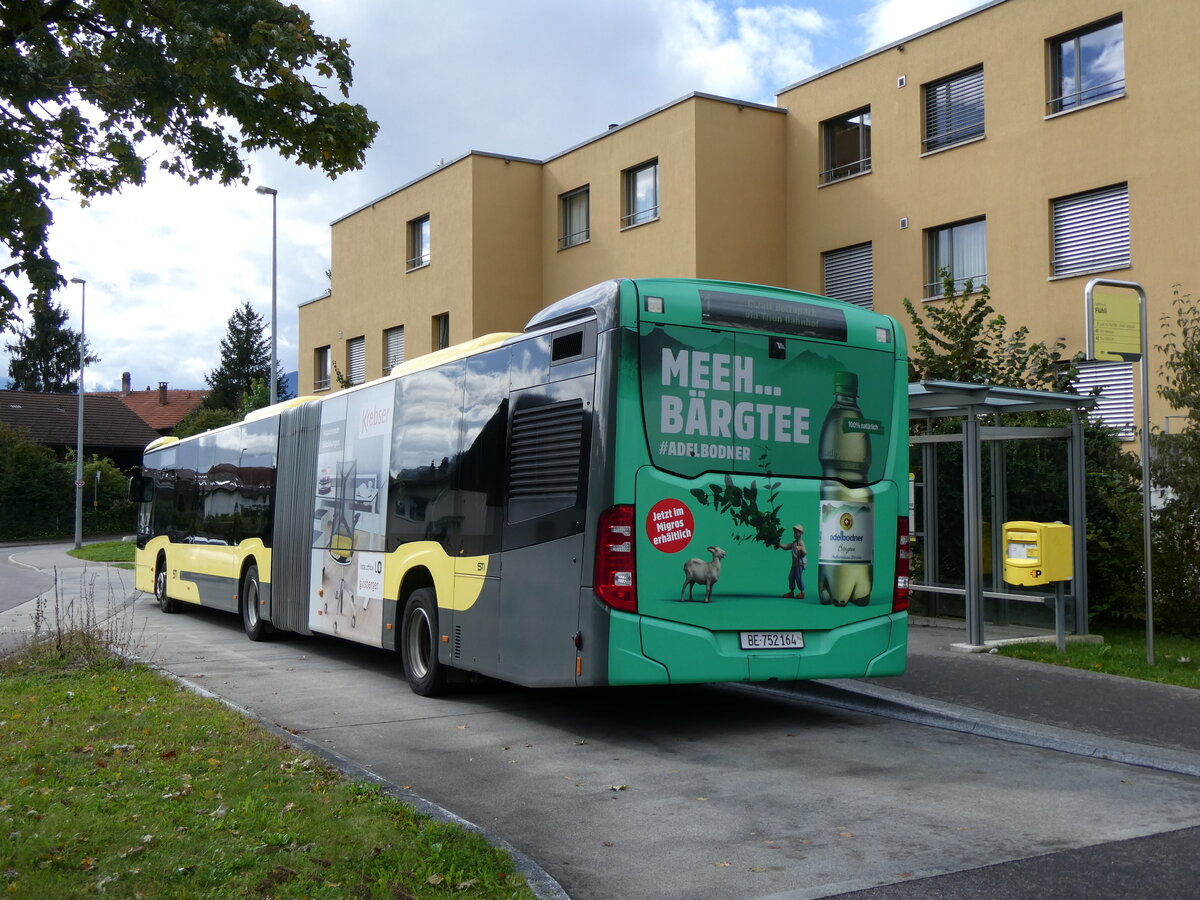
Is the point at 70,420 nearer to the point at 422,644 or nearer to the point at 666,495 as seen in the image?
the point at 422,644

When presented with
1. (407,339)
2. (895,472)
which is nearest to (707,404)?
(895,472)

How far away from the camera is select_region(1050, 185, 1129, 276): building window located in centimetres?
2011

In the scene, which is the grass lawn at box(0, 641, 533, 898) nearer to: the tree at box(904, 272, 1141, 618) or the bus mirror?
the tree at box(904, 272, 1141, 618)

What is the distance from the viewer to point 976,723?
877 centimetres

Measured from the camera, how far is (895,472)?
9211 millimetres

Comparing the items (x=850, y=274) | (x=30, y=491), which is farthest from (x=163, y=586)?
(x=30, y=491)

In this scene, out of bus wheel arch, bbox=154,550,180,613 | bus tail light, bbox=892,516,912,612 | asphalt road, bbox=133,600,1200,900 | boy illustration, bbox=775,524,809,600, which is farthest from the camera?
bus wheel arch, bbox=154,550,180,613

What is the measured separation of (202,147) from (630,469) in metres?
3.54

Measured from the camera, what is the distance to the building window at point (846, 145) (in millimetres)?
24844

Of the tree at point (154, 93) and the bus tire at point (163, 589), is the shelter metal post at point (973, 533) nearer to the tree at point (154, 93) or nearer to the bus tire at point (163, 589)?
the tree at point (154, 93)

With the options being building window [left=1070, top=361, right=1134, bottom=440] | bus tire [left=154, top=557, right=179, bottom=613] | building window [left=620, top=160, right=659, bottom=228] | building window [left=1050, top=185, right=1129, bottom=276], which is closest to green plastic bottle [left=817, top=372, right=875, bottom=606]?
building window [left=1070, top=361, right=1134, bottom=440]

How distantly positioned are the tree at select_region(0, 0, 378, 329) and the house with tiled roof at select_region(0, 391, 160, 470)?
6678cm

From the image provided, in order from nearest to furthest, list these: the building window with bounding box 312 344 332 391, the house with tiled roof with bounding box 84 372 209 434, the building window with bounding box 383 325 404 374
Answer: the building window with bounding box 383 325 404 374
the building window with bounding box 312 344 332 391
the house with tiled roof with bounding box 84 372 209 434

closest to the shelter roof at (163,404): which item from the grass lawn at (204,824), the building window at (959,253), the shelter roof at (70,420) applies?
the shelter roof at (70,420)
